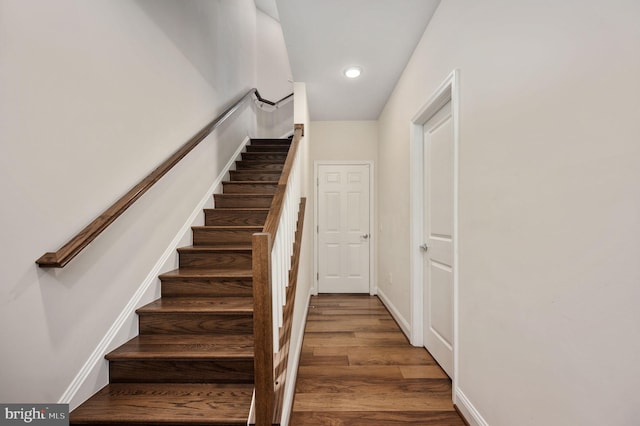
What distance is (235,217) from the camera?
267 centimetres

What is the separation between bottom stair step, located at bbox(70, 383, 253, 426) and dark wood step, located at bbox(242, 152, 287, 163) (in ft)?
8.97

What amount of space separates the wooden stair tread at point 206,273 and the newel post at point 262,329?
86 cm

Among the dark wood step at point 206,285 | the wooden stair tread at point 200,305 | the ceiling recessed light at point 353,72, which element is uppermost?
the ceiling recessed light at point 353,72

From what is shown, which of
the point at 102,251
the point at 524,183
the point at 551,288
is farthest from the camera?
the point at 102,251

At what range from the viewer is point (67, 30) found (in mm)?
1315

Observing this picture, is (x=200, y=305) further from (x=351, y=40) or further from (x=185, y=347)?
(x=351, y=40)

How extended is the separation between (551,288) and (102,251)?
2053 millimetres

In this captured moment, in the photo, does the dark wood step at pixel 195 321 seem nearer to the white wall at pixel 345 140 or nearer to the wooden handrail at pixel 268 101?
the white wall at pixel 345 140

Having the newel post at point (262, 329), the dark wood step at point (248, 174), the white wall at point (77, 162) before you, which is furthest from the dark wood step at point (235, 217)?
the newel post at point (262, 329)

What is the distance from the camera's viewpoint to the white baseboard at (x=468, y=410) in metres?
1.46

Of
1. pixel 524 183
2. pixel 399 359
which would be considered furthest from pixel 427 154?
pixel 399 359

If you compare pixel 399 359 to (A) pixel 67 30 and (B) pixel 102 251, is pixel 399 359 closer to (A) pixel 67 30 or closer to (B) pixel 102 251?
(B) pixel 102 251

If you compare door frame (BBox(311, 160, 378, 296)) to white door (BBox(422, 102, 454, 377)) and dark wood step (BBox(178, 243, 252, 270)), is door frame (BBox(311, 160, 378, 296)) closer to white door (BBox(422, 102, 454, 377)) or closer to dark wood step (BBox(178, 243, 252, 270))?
white door (BBox(422, 102, 454, 377))

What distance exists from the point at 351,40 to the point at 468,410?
2706mm
